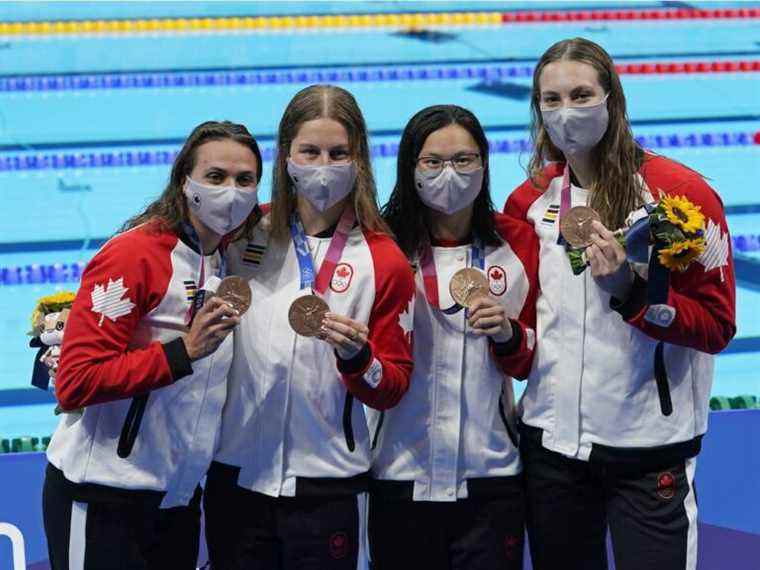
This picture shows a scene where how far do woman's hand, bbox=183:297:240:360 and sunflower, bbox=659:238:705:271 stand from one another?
86 centimetres

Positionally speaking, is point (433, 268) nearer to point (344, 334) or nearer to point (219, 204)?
point (344, 334)

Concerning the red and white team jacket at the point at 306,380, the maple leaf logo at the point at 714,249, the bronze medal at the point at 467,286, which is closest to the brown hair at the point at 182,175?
the red and white team jacket at the point at 306,380

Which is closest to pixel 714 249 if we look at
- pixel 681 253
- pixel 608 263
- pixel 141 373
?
pixel 681 253

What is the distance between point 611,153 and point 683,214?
0.28 meters

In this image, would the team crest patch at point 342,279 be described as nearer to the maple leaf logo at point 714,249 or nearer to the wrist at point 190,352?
the wrist at point 190,352

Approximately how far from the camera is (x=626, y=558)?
8.93ft

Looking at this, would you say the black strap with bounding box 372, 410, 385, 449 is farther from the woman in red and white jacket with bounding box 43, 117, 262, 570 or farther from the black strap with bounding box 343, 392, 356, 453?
the woman in red and white jacket with bounding box 43, 117, 262, 570

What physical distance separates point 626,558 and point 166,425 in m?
1.02

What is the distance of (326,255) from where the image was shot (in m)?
2.71

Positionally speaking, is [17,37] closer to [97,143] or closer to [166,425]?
[97,143]

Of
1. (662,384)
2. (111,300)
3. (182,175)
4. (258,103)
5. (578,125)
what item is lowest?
(662,384)

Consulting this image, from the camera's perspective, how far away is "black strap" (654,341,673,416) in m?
2.72

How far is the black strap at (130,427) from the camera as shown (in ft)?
8.51

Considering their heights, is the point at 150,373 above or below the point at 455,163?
below
